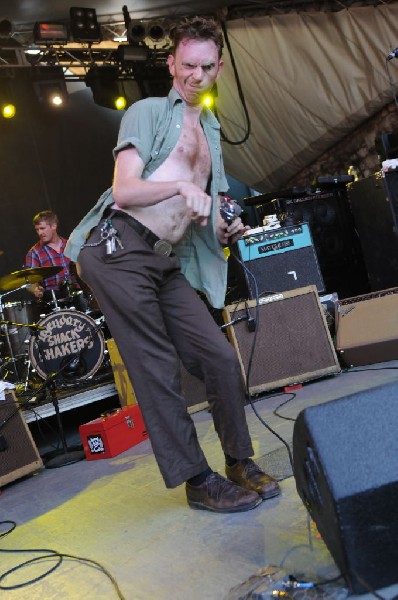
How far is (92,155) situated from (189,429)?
8314mm

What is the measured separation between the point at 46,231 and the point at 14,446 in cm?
370

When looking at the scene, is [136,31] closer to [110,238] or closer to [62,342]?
[62,342]

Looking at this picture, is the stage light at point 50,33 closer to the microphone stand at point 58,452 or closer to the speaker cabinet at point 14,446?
the microphone stand at point 58,452

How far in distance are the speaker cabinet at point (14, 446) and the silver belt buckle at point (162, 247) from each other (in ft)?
6.85

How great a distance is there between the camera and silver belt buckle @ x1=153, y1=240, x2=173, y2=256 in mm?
2443

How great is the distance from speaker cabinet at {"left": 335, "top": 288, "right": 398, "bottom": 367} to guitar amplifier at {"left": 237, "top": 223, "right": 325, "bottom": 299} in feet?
1.67

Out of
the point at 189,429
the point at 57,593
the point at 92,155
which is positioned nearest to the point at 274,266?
the point at 189,429

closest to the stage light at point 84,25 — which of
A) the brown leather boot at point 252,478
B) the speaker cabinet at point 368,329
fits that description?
the speaker cabinet at point 368,329

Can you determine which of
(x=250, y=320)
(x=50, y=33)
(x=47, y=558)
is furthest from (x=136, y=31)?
(x=47, y=558)

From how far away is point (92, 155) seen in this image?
1005cm

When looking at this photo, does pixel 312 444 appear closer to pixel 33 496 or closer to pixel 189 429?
pixel 189 429

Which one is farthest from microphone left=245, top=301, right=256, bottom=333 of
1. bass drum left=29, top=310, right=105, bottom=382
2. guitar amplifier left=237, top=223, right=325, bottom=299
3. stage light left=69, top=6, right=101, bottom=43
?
stage light left=69, top=6, right=101, bottom=43

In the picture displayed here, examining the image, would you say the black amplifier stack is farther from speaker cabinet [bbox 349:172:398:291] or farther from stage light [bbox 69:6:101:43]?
stage light [bbox 69:6:101:43]

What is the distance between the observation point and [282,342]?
4613 mm
